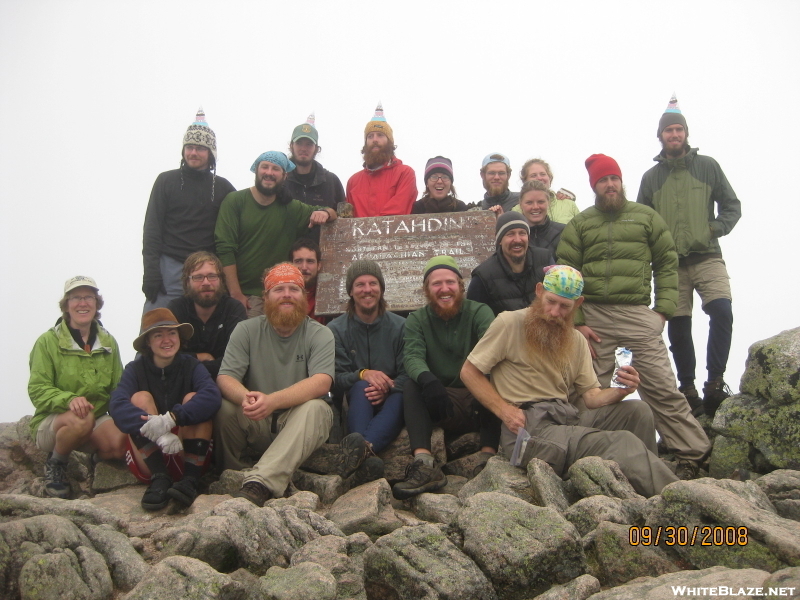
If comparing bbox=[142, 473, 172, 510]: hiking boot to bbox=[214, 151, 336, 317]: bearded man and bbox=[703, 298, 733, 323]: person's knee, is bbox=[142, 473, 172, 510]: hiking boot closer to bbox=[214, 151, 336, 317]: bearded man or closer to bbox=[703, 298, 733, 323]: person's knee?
bbox=[214, 151, 336, 317]: bearded man

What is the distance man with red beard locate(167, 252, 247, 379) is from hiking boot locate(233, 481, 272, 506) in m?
1.99

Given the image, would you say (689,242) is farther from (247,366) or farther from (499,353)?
(247,366)

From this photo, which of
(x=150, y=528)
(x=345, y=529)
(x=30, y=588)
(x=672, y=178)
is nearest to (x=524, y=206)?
(x=672, y=178)

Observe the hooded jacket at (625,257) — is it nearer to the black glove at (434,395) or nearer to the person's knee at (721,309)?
the person's knee at (721,309)

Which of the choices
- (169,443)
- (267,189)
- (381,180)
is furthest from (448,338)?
(381,180)

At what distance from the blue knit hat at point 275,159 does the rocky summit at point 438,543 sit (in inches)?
176

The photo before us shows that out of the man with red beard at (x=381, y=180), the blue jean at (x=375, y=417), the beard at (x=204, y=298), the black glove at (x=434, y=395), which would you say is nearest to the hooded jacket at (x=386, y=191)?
the man with red beard at (x=381, y=180)

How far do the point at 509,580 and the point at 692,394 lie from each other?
4697 mm

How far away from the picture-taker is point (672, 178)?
8.66 m

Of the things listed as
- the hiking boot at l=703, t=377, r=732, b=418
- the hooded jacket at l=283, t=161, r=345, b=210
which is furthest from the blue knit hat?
the hiking boot at l=703, t=377, r=732, b=418

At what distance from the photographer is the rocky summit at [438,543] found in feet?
14.3

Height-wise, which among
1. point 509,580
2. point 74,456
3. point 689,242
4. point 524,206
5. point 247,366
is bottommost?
point 509,580

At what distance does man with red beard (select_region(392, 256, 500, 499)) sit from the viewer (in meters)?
7.02

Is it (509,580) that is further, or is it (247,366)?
(247,366)
